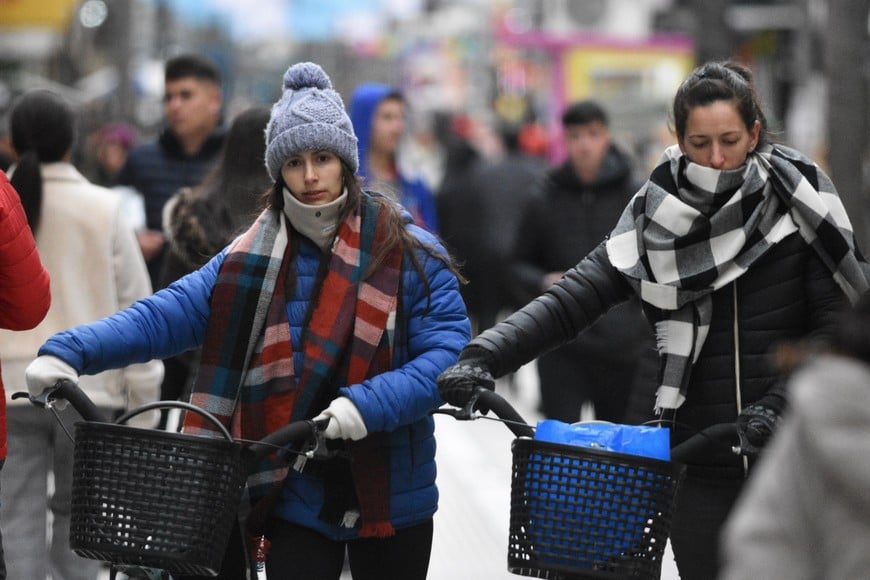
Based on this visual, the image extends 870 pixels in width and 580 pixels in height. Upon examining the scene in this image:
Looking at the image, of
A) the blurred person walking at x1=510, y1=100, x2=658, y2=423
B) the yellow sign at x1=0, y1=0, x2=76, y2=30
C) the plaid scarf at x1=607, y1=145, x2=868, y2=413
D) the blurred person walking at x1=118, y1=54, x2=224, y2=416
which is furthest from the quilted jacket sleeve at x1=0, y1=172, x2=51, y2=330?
the yellow sign at x1=0, y1=0, x2=76, y2=30

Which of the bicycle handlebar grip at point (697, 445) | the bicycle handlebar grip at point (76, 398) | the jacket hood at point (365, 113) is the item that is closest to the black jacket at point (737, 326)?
the bicycle handlebar grip at point (697, 445)

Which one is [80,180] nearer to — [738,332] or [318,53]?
[738,332]

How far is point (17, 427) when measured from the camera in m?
5.92

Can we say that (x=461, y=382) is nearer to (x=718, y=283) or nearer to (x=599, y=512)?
(x=599, y=512)

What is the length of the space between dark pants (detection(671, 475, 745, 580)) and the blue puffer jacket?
0.65 metres

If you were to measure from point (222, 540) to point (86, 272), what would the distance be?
2.54 m

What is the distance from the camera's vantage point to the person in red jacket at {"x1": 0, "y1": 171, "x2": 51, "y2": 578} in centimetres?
463

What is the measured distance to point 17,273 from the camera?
469 centimetres

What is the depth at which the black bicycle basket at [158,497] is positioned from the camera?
3.78 metres

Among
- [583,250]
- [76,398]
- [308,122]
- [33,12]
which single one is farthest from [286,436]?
[33,12]

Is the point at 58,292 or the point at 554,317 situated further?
the point at 58,292

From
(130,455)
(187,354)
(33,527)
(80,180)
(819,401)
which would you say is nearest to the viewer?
(819,401)

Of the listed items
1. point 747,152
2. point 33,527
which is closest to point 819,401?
point 747,152

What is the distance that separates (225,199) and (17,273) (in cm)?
162
